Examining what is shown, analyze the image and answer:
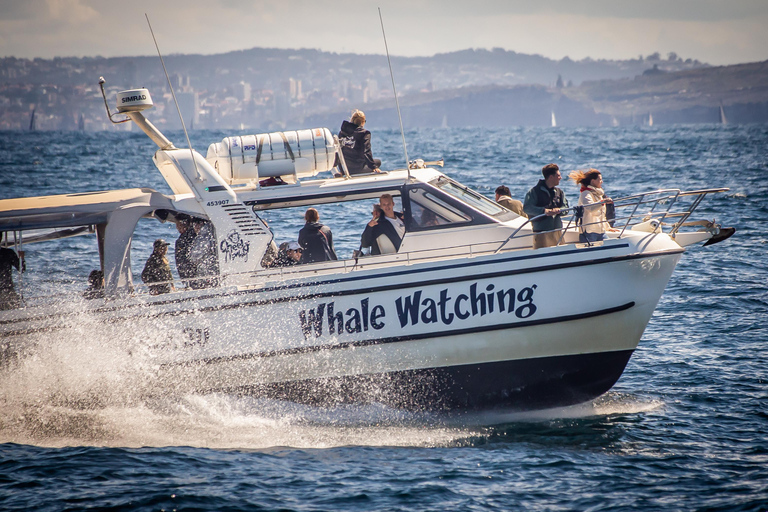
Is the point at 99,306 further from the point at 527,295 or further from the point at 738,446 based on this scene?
the point at 738,446

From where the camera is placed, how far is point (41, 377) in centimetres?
823

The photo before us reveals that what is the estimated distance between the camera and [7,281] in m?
8.57

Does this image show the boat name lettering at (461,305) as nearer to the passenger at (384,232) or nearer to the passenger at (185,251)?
the passenger at (384,232)

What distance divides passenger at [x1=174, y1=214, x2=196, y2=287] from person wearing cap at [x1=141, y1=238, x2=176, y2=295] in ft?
0.51

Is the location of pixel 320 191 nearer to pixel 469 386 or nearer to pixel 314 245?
pixel 314 245

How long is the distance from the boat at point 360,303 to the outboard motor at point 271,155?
0.06ft

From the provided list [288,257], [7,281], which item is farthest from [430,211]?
[7,281]

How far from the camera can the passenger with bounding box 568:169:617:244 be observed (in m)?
8.38

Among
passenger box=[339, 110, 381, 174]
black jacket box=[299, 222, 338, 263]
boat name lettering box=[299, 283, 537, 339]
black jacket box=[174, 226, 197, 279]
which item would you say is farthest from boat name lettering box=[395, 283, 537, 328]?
black jacket box=[174, 226, 197, 279]

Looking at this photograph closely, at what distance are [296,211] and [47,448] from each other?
47.6 ft

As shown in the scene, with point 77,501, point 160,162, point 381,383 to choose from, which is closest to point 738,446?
point 381,383

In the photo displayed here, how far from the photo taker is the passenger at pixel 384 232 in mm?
8672

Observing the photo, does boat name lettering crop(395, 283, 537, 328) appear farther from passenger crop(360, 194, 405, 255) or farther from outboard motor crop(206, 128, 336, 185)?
outboard motor crop(206, 128, 336, 185)

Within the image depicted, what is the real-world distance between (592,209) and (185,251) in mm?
4770
